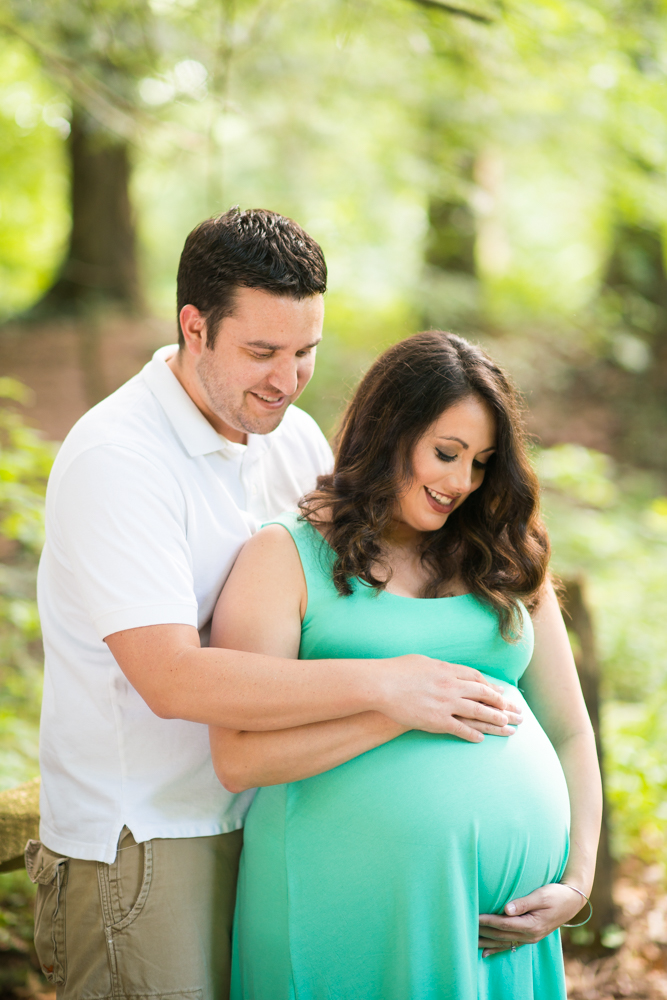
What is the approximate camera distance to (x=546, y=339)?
418 inches

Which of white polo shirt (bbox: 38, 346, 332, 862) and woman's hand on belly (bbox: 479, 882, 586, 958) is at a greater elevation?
white polo shirt (bbox: 38, 346, 332, 862)

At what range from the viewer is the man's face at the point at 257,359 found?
1882 mm

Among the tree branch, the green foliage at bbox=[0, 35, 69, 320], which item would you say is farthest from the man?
the green foliage at bbox=[0, 35, 69, 320]

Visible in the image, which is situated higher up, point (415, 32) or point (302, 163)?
point (415, 32)

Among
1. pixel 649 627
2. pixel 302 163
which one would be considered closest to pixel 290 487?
pixel 649 627

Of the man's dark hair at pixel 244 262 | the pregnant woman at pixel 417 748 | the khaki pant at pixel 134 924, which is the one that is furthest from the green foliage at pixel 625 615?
the khaki pant at pixel 134 924

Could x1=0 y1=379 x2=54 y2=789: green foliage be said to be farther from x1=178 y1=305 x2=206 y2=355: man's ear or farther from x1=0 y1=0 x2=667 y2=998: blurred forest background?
x1=178 y1=305 x2=206 y2=355: man's ear

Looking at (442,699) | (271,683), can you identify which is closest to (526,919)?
(442,699)

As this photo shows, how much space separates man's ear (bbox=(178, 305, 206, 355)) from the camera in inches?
77.2

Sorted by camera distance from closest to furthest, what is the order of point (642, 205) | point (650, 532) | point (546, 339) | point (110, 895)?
point (110, 895) < point (642, 205) < point (650, 532) < point (546, 339)

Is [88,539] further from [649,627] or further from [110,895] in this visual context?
[649,627]

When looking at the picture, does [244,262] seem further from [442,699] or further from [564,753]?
[564,753]

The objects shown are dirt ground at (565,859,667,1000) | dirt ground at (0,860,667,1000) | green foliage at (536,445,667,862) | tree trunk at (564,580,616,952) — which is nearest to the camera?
dirt ground at (0,860,667,1000)

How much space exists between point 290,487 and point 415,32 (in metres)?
3.53
